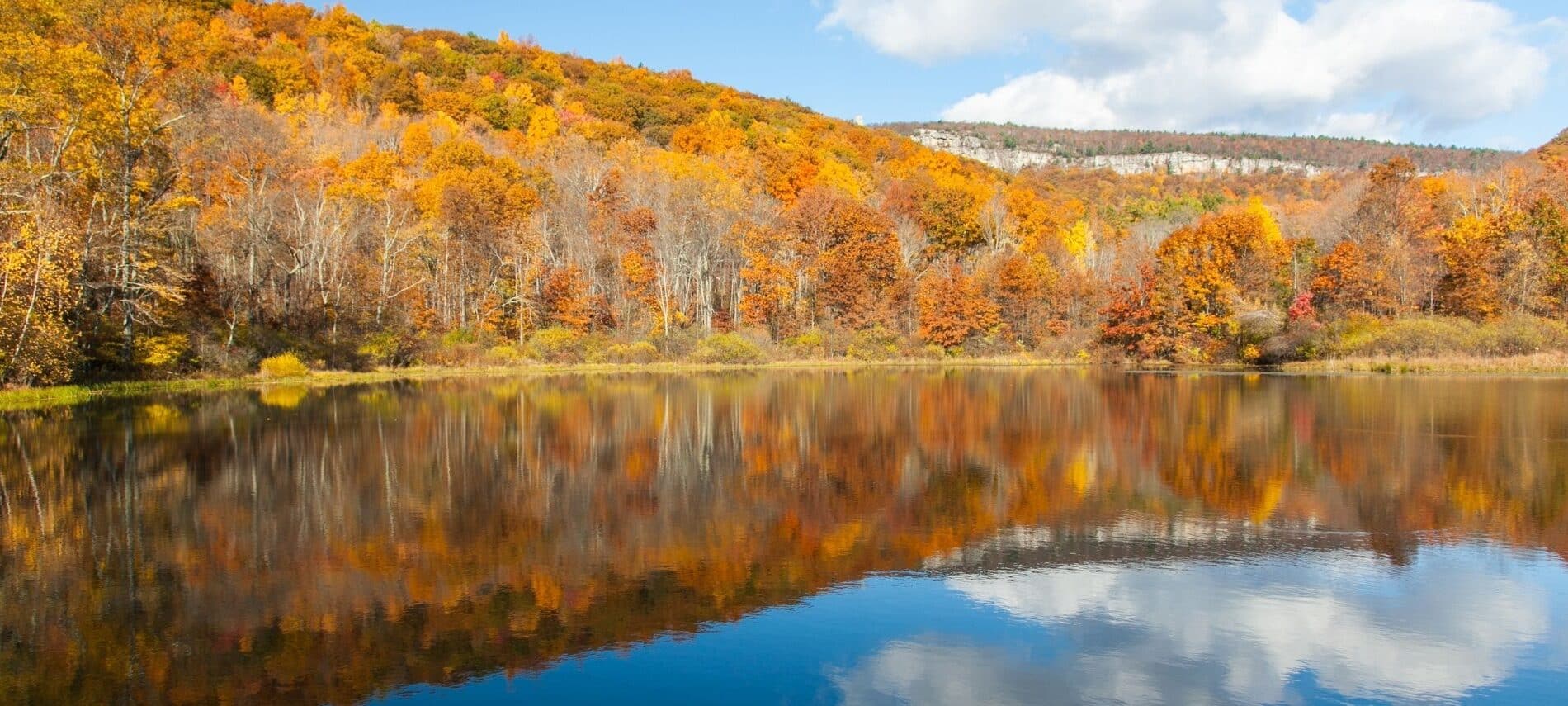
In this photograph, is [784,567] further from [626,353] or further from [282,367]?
[626,353]

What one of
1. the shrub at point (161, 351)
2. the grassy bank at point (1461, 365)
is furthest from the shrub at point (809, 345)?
the shrub at point (161, 351)

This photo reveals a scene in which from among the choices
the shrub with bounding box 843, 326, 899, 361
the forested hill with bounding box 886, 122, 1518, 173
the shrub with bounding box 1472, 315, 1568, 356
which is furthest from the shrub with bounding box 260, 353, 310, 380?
the forested hill with bounding box 886, 122, 1518, 173

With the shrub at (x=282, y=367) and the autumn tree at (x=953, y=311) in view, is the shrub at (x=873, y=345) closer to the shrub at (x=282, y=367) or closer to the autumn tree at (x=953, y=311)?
the autumn tree at (x=953, y=311)

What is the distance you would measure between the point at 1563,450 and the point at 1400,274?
37.3m

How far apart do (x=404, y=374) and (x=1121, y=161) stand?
143313 mm

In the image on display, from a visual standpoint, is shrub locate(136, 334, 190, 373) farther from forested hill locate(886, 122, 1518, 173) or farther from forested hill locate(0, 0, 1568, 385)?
forested hill locate(886, 122, 1518, 173)

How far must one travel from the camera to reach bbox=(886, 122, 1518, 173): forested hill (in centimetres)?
15012

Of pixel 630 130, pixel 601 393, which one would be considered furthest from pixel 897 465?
pixel 630 130

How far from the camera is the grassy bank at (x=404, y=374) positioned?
81.6 feet

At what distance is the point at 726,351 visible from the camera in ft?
169

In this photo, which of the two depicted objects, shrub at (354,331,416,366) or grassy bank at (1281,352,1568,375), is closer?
grassy bank at (1281,352,1568,375)

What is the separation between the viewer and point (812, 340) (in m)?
55.7

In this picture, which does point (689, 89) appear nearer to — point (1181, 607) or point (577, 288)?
point (577, 288)

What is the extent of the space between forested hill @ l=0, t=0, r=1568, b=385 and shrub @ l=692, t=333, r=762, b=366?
153mm
